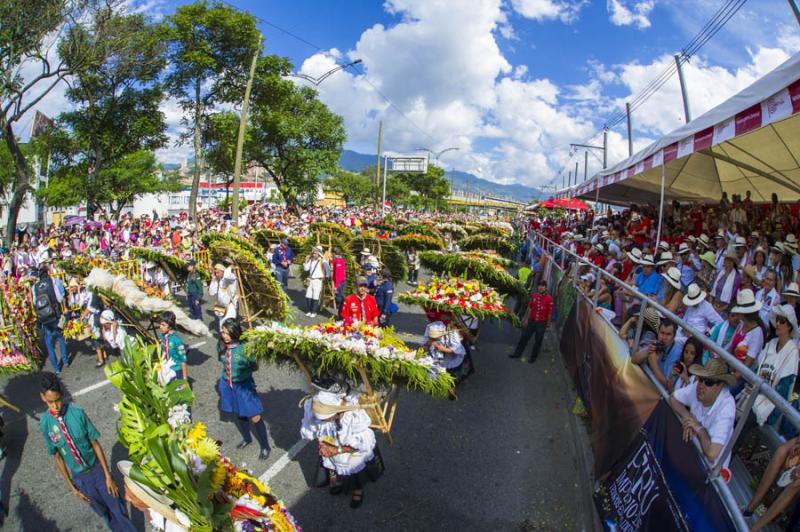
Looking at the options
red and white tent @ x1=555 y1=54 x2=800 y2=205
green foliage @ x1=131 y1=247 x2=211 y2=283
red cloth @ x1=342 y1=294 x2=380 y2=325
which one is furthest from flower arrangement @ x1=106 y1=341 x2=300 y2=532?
green foliage @ x1=131 y1=247 x2=211 y2=283

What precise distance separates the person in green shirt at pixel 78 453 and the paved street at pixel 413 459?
54cm

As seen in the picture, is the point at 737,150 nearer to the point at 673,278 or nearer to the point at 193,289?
the point at 673,278

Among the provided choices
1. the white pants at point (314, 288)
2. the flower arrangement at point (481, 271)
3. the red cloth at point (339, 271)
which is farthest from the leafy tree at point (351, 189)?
the flower arrangement at point (481, 271)

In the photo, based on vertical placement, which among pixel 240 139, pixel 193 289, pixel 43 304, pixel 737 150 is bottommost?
pixel 193 289

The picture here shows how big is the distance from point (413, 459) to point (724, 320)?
424 cm

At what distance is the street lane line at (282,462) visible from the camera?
5.04 meters

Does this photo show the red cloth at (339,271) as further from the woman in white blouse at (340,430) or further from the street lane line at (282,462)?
the woman in white blouse at (340,430)

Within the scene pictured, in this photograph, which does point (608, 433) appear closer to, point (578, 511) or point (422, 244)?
point (578, 511)

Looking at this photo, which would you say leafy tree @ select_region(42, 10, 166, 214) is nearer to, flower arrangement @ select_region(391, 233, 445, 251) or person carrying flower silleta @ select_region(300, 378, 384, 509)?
flower arrangement @ select_region(391, 233, 445, 251)

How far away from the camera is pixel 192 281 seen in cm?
1027

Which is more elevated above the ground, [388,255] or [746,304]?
[746,304]

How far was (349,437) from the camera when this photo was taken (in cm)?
449

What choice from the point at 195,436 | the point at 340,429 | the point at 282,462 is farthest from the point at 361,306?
the point at 195,436

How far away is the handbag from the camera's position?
201 inches
